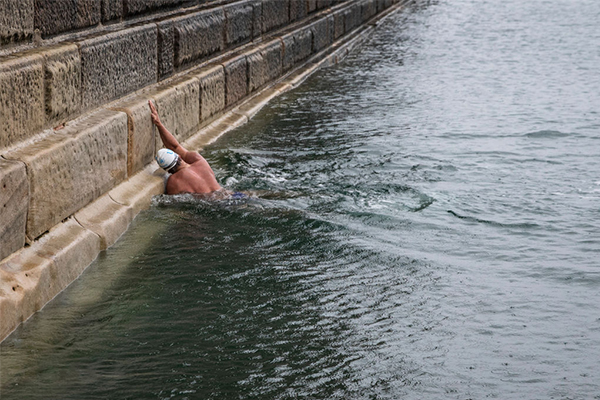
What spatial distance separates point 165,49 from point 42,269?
3454mm

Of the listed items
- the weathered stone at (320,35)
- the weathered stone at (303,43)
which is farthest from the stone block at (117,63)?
the weathered stone at (320,35)

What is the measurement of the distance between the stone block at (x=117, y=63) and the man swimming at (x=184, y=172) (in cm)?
33

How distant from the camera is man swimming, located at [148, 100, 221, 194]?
6.52 meters

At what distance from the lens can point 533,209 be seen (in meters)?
6.36

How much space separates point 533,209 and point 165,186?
9.35 ft

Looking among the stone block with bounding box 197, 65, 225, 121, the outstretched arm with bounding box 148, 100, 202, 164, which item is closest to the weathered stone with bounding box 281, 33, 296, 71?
the stone block with bounding box 197, 65, 225, 121

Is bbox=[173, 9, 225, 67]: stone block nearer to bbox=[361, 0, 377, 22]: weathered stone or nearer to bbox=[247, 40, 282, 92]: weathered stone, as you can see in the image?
bbox=[247, 40, 282, 92]: weathered stone

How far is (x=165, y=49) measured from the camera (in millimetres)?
7539

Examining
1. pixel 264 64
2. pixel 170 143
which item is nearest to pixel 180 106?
pixel 170 143

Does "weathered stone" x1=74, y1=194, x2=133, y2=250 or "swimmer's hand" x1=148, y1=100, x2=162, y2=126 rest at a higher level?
"swimmer's hand" x1=148, y1=100, x2=162, y2=126

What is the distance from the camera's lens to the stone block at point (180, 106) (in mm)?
7164

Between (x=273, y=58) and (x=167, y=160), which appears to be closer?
(x=167, y=160)

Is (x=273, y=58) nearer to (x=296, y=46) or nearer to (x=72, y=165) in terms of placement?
(x=296, y=46)

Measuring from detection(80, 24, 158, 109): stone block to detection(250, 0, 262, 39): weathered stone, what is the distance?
356 centimetres
